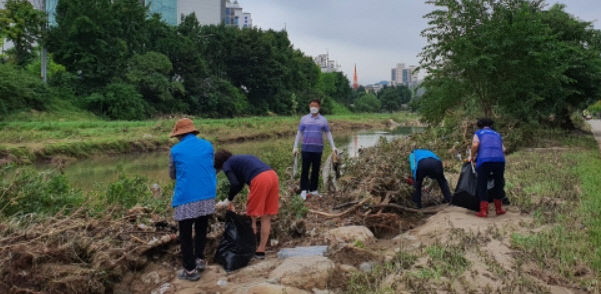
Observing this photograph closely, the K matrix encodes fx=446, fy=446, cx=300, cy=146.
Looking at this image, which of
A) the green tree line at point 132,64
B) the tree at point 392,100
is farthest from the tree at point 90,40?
the tree at point 392,100

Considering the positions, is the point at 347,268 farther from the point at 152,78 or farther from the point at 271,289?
the point at 152,78

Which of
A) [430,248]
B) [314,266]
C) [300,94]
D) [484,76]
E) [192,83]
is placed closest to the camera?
[314,266]

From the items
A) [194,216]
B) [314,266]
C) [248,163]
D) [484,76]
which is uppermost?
[484,76]

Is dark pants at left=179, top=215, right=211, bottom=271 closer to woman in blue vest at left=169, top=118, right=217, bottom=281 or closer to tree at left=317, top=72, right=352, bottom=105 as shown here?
woman in blue vest at left=169, top=118, right=217, bottom=281

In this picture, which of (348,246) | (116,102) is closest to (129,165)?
(348,246)

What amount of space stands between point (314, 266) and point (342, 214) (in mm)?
2272

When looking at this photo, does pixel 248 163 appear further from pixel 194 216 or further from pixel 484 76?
pixel 484 76

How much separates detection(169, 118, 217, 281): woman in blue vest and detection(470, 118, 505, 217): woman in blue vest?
3.79 metres

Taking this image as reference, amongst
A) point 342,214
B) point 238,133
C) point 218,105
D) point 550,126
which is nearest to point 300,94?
point 218,105

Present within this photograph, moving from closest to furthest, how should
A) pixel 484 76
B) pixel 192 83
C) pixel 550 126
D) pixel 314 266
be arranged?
1. pixel 314 266
2. pixel 484 76
3. pixel 550 126
4. pixel 192 83

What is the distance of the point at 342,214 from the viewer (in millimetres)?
6695

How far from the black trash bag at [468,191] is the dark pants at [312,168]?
2406 millimetres

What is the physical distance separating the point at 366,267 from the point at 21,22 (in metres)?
34.3

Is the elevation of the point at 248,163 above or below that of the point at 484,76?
below
